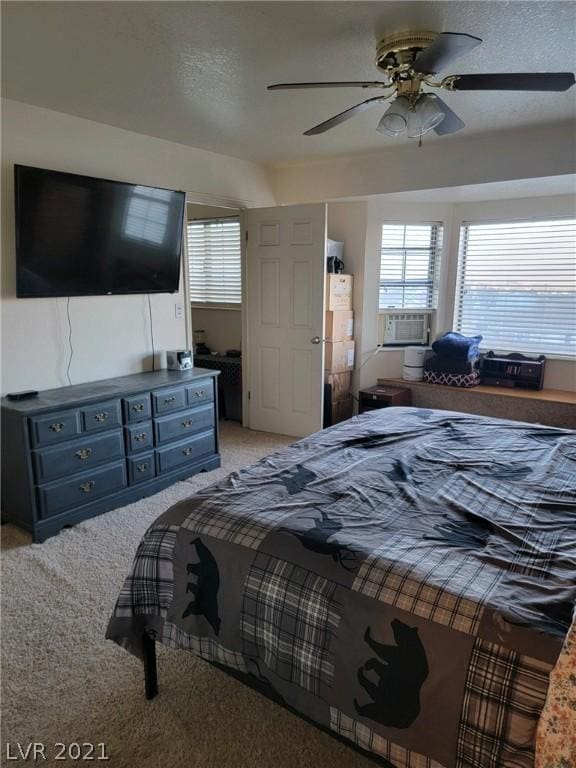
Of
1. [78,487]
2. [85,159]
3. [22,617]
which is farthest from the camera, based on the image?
[85,159]

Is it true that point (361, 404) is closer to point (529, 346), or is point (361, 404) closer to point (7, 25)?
point (529, 346)

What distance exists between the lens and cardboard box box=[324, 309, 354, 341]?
4801 mm

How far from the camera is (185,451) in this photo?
148 inches

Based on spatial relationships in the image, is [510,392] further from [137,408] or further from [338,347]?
[137,408]

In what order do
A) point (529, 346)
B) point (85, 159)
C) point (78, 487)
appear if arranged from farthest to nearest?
1. point (529, 346)
2. point (85, 159)
3. point (78, 487)

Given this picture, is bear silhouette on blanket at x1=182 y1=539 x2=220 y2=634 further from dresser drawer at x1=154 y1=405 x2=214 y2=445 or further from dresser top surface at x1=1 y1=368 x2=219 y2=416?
dresser drawer at x1=154 y1=405 x2=214 y2=445

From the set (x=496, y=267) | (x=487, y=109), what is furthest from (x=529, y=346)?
(x=487, y=109)

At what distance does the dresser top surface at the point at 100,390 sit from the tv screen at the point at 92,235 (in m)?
0.64

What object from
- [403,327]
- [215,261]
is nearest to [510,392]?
[403,327]

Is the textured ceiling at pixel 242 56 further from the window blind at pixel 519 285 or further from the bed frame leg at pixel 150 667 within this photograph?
the bed frame leg at pixel 150 667

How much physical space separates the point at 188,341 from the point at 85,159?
5.28 feet

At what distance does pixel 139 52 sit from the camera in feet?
7.58

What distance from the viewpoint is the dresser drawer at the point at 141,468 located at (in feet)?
11.1

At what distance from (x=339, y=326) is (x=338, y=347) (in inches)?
8.4
